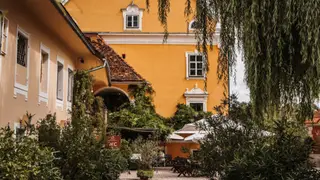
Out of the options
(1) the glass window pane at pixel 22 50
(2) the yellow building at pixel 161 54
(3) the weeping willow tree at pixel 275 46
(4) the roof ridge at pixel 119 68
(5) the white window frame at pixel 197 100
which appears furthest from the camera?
(5) the white window frame at pixel 197 100

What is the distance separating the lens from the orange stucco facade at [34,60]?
34.8 feet

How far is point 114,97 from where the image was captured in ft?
99.0

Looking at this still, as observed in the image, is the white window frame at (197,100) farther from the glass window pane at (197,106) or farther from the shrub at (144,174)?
the shrub at (144,174)

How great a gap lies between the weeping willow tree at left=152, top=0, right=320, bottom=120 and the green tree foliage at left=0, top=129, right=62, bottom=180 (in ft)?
12.6

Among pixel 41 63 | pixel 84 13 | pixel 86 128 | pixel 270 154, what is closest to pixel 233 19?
pixel 270 154

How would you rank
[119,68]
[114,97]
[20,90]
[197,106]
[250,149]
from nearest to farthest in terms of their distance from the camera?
[250,149]
[20,90]
[119,68]
[114,97]
[197,106]

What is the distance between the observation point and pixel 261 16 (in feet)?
23.6

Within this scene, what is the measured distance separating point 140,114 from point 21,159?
19422 mm

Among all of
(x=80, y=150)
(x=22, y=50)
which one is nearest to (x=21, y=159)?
(x=80, y=150)

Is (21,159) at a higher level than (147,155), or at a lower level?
higher

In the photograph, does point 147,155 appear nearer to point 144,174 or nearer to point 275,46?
point 144,174

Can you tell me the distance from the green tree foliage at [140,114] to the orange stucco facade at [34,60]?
30.4 ft

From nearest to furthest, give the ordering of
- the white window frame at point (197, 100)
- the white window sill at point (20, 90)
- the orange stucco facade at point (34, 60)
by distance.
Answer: the orange stucco facade at point (34, 60) < the white window sill at point (20, 90) < the white window frame at point (197, 100)

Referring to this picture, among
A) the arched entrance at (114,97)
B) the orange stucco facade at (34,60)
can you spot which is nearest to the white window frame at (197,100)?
the arched entrance at (114,97)
